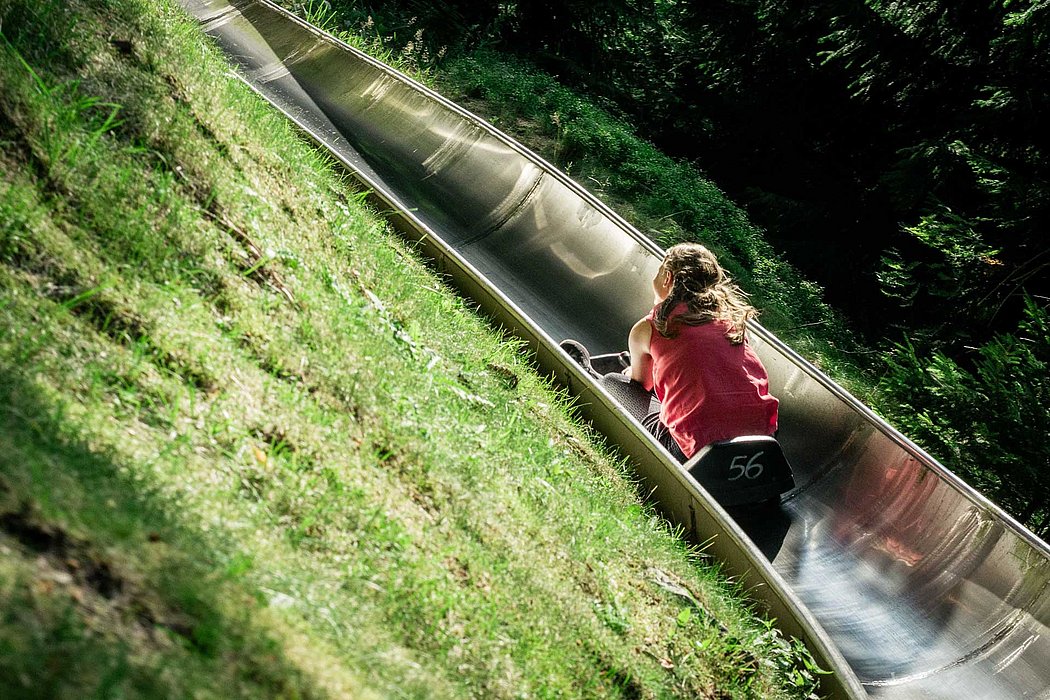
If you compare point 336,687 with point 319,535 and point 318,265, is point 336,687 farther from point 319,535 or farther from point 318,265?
point 318,265

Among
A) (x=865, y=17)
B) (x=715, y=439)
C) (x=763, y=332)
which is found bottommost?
(x=715, y=439)

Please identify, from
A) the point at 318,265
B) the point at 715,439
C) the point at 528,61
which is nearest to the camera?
the point at 318,265

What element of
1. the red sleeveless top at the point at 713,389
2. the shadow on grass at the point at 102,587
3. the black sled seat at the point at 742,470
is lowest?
the shadow on grass at the point at 102,587

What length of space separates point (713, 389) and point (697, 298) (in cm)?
59

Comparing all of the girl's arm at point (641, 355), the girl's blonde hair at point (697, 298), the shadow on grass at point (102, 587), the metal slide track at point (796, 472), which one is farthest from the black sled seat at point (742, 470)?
the shadow on grass at point (102, 587)

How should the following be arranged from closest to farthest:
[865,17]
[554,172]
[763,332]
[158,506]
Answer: [158,506] → [763,332] → [554,172] → [865,17]

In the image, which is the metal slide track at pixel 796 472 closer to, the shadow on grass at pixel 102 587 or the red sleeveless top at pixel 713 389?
the red sleeveless top at pixel 713 389

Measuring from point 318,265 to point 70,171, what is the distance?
130 cm

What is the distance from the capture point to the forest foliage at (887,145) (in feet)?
24.9

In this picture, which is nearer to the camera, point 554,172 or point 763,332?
point 763,332

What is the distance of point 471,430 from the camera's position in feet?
13.3

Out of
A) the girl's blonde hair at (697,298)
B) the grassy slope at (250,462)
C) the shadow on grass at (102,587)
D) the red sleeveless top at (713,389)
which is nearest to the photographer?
the shadow on grass at (102,587)

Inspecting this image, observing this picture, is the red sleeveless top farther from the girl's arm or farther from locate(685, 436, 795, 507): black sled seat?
the girl's arm

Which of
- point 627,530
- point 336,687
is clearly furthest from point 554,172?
point 336,687
